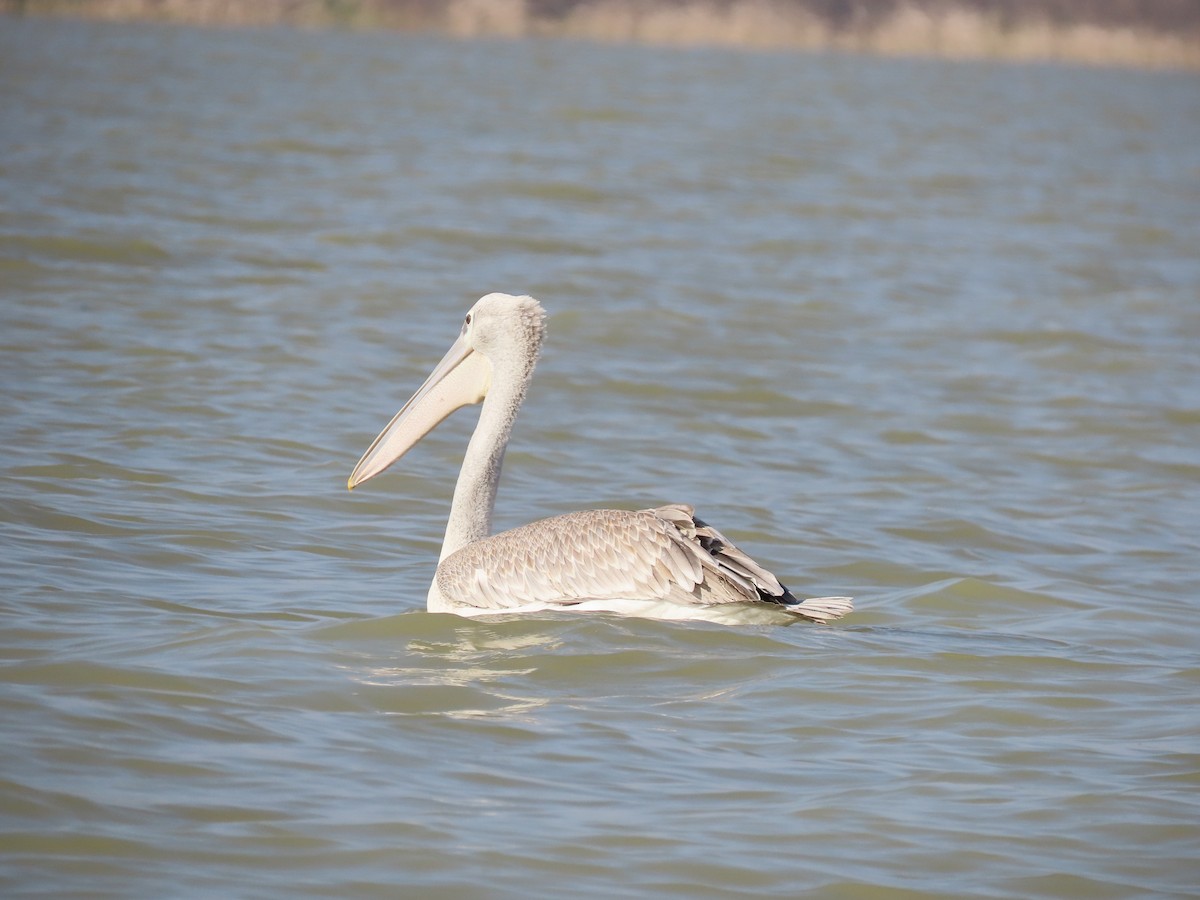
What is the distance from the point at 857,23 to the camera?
2072 inches

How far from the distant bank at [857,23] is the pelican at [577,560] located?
147 feet

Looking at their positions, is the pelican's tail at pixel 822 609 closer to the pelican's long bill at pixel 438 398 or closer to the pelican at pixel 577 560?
the pelican at pixel 577 560

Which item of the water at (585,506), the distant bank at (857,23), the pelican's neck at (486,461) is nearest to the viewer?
the water at (585,506)

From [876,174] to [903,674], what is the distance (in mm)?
16731

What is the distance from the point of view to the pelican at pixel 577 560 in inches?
202

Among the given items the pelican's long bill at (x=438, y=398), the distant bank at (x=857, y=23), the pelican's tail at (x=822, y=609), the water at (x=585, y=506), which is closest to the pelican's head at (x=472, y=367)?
the pelican's long bill at (x=438, y=398)

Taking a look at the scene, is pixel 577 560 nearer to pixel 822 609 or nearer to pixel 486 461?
pixel 486 461

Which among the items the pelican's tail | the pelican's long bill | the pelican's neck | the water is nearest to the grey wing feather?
the pelican's tail

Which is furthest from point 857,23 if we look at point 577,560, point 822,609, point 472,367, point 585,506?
point 822,609

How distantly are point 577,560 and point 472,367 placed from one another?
1028 millimetres

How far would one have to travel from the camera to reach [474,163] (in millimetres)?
19094

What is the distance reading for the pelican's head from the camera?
19.4ft

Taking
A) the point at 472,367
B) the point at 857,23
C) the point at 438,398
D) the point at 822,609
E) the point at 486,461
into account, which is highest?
the point at 857,23

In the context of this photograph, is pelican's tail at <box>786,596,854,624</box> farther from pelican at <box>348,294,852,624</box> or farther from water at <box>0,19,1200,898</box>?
water at <box>0,19,1200,898</box>
